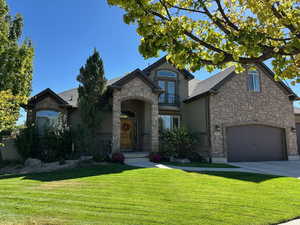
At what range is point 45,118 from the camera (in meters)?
15.3

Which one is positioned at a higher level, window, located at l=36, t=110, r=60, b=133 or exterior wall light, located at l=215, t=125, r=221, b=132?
window, located at l=36, t=110, r=60, b=133

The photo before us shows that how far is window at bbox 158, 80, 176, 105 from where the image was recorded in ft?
57.4

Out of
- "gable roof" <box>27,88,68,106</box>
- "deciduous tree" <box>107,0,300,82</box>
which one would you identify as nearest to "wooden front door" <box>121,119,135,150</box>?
"gable roof" <box>27,88,68,106</box>

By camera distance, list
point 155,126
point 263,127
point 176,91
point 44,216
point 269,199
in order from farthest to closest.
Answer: point 176,91
point 263,127
point 155,126
point 269,199
point 44,216

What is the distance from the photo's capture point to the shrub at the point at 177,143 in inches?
573

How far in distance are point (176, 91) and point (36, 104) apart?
34.5 ft

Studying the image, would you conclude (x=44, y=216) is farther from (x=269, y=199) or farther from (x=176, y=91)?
(x=176, y=91)

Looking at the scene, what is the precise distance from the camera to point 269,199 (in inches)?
239

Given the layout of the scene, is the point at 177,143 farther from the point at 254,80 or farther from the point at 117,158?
the point at 254,80

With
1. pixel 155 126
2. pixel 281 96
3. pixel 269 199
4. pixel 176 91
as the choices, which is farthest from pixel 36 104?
pixel 281 96

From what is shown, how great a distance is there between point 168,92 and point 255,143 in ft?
25.0

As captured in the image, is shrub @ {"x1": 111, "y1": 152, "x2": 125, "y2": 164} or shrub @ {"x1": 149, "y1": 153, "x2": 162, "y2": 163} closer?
shrub @ {"x1": 111, "y1": 152, "x2": 125, "y2": 164}

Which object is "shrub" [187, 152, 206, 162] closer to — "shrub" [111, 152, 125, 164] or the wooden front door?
the wooden front door

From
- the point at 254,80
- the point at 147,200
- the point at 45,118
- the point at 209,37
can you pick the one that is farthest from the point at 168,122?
the point at 209,37
